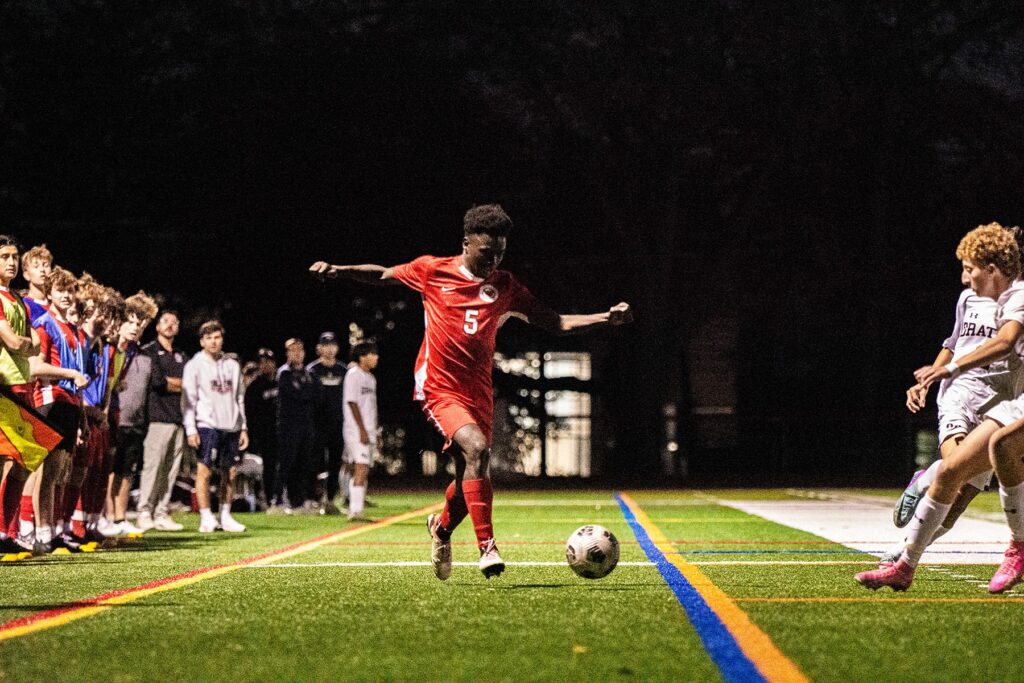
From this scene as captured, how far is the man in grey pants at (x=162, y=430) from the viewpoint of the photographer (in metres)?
14.6

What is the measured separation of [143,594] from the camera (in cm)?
748

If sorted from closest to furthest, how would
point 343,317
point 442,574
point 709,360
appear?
point 442,574
point 343,317
point 709,360

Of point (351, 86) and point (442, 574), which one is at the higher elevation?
point (351, 86)

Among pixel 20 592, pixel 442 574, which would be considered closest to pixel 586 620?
pixel 442 574

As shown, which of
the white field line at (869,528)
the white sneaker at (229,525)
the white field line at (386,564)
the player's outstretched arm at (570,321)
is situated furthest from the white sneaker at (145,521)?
the player's outstretched arm at (570,321)

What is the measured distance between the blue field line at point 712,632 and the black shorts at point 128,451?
6.36m

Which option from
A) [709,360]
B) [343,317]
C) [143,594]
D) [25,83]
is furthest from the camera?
[709,360]

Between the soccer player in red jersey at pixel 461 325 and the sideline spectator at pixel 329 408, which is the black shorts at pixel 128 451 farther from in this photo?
the soccer player in red jersey at pixel 461 325

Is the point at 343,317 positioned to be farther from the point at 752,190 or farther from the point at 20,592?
the point at 20,592

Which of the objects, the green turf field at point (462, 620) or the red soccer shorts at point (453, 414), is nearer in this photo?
the green turf field at point (462, 620)

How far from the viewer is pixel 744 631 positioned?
227 inches

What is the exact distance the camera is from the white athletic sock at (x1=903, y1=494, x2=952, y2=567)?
24.2 ft

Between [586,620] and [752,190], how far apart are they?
28.4 metres

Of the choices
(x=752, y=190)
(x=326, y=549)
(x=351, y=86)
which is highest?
(x=351, y=86)
